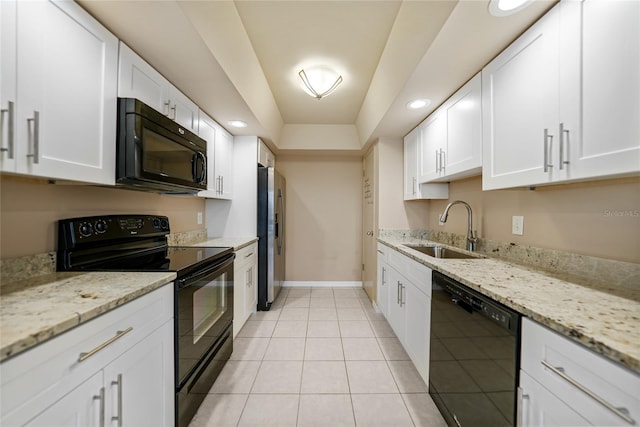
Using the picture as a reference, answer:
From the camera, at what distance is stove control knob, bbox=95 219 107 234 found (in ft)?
4.68

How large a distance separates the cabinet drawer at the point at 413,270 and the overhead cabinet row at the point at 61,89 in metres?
1.88

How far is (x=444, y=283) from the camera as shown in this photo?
54.4 inches

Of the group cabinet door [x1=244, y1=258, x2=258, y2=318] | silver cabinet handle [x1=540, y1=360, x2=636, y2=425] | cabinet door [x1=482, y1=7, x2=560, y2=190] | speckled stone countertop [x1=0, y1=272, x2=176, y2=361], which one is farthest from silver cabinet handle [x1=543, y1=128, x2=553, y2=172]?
cabinet door [x1=244, y1=258, x2=258, y2=318]

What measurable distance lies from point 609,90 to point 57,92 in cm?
209

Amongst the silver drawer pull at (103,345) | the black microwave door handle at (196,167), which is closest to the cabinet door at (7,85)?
the silver drawer pull at (103,345)

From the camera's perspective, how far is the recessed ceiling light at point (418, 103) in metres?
2.05

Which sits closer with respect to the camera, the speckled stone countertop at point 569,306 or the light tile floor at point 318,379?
the speckled stone countertop at point 569,306

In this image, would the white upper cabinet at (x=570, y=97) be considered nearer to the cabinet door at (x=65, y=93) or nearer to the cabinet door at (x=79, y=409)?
the cabinet door at (x=79, y=409)

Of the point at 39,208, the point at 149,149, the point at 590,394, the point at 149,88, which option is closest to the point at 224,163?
the point at 149,88

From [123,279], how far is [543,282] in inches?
74.3

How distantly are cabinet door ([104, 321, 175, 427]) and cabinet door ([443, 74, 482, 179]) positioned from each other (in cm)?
207

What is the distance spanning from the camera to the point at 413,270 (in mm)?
1853

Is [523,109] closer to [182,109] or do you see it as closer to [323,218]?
[182,109]

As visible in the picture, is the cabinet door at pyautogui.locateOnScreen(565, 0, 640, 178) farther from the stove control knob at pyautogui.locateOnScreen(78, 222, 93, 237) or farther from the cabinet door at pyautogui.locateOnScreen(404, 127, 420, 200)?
the stove control knob at pyautogui.locateOnScreen(78, 222, 93, 237)
